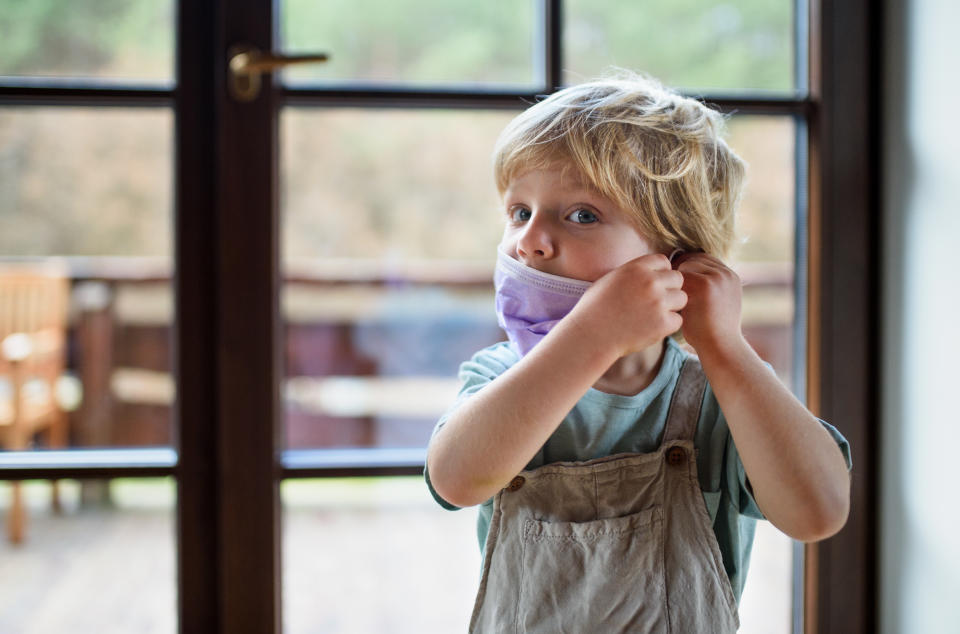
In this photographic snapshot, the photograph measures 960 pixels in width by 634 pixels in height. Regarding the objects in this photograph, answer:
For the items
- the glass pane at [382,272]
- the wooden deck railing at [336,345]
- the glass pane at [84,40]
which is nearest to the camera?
the glass pane at [84,40]

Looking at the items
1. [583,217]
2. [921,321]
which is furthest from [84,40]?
[921,321]

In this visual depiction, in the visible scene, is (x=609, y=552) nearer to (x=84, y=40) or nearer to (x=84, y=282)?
(x=84, y=40)

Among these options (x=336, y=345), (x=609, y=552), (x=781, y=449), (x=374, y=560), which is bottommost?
(x=374, y=560)

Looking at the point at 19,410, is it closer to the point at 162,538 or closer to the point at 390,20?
the point at 162,538

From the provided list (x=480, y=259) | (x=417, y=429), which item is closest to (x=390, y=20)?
(x=417, y=429)

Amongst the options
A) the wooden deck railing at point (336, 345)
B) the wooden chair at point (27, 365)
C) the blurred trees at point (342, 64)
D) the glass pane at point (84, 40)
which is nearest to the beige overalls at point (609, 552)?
the blurred trees at point (342, 64)

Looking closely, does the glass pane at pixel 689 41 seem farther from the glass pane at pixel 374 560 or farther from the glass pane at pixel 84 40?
the glass pane at pixel 374 560

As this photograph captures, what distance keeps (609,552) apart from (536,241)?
303mm

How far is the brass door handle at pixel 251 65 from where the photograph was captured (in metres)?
0.99

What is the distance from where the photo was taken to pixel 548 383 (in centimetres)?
60

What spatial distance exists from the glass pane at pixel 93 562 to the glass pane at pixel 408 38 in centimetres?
75

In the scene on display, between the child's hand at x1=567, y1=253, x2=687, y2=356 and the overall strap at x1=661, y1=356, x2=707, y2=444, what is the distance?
0.37 feet

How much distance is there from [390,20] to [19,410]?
1.18m

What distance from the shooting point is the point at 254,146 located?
40.3 inches
